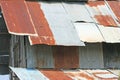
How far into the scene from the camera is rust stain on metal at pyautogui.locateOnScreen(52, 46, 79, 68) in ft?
46.5

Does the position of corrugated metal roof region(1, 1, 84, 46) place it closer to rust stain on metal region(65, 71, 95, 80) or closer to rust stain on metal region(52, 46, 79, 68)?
rust stain on metal region(52, 46, 79, 68)

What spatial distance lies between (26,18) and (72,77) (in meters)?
2.90

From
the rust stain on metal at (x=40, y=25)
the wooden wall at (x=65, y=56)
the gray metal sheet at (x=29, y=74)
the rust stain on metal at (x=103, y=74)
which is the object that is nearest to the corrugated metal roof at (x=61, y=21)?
the rust stain on metal at (x=40, y=25)

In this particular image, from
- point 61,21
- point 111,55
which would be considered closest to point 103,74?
point 111,55

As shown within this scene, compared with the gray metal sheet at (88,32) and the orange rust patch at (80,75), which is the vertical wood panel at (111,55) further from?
the orange rust patch at (80,75)

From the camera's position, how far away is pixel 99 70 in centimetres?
1436

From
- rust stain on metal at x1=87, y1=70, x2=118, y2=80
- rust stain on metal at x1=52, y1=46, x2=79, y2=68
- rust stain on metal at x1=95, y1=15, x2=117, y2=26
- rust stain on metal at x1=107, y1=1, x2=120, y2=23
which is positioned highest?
rust stain on metal at x1=107, y1=1, x2=120, y2=23

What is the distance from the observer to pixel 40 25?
46.4ft

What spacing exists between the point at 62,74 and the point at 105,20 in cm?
315

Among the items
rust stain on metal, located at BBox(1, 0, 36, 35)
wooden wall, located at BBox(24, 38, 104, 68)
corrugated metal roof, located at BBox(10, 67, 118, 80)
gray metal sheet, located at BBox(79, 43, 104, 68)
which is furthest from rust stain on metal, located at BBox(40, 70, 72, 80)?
rust stain on metal, located at BBox(1, 0, 36, 35)

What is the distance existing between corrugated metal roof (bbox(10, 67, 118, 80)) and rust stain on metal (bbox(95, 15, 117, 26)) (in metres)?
1.99

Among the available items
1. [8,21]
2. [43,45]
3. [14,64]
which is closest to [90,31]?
[43,45]

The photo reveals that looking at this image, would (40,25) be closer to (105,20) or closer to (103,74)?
(105,20)

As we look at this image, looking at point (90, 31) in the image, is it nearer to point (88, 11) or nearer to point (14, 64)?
point (88, 11)
